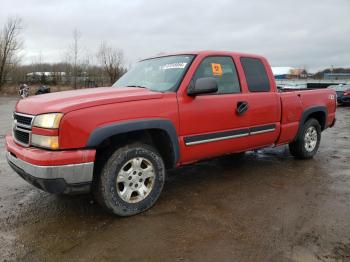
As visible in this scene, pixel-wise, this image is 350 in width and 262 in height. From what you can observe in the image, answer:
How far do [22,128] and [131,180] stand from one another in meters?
1.28

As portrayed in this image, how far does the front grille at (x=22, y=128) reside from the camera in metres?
3.61

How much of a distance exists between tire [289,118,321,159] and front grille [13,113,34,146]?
4.51 meters

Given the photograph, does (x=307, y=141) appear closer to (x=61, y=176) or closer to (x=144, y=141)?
(x=144, y=141)

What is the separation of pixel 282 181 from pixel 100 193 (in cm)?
284

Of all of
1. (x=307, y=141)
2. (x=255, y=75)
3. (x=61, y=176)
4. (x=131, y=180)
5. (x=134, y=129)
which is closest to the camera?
(x=61, y=176)

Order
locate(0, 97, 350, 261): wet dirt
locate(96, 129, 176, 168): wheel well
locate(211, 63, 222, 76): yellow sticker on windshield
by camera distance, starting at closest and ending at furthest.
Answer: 1. locate(0, 97, 350, 261): wet dirt
2. locate(96, 129, 176, 168): wheel well
3. locate(211, 63, 222, 76): yellow sticker on windshield

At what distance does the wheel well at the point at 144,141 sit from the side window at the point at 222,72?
0.92 meters

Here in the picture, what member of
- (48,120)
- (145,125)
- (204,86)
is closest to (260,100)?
(204,86)

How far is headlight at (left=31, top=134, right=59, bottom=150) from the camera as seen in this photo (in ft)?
11.0

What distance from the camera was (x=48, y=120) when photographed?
338cm

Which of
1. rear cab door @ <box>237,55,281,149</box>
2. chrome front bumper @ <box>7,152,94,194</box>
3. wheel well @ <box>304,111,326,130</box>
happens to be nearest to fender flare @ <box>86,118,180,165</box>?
chrome front bumper @ <box>7,152,94,194</box>

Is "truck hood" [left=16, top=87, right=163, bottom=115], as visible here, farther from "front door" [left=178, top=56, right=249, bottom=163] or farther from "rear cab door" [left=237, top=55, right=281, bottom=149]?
"rear cab door" [left=237, top=55, right=281, bottom=149]

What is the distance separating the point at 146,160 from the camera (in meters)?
3.95

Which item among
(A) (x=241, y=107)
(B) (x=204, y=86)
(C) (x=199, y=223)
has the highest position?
(B) (x=204, y=86)
